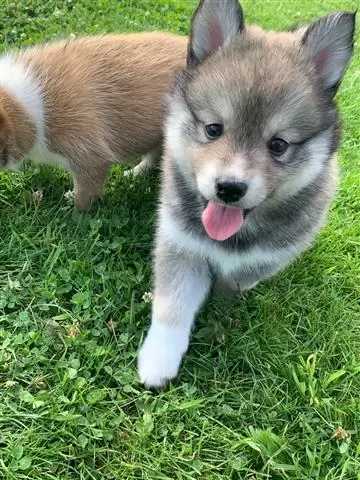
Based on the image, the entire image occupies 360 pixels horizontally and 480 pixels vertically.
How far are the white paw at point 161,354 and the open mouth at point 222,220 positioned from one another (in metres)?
0.49

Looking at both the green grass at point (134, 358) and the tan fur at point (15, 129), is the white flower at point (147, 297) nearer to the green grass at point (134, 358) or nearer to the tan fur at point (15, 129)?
the green grass at point (134, 358)

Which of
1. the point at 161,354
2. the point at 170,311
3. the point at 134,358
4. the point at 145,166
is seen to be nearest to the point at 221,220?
the point at 170,311

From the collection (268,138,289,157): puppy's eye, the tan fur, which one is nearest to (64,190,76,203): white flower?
the tan fur

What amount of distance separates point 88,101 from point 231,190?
1448 millimetres

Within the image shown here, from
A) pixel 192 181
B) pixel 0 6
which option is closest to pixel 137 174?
pixel 192 181

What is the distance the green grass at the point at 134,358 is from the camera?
2.19 m

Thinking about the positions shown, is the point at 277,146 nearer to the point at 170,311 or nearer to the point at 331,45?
the point at 331,45

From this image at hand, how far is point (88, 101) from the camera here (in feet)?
10.2

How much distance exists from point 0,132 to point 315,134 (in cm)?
161

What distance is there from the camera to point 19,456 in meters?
2.08

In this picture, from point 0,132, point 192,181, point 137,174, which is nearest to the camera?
point 192,181

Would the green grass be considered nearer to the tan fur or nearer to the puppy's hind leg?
the puppy's hind leg

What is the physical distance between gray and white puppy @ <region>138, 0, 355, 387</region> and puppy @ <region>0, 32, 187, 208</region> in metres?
0.69

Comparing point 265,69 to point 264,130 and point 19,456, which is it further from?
point 19,456
